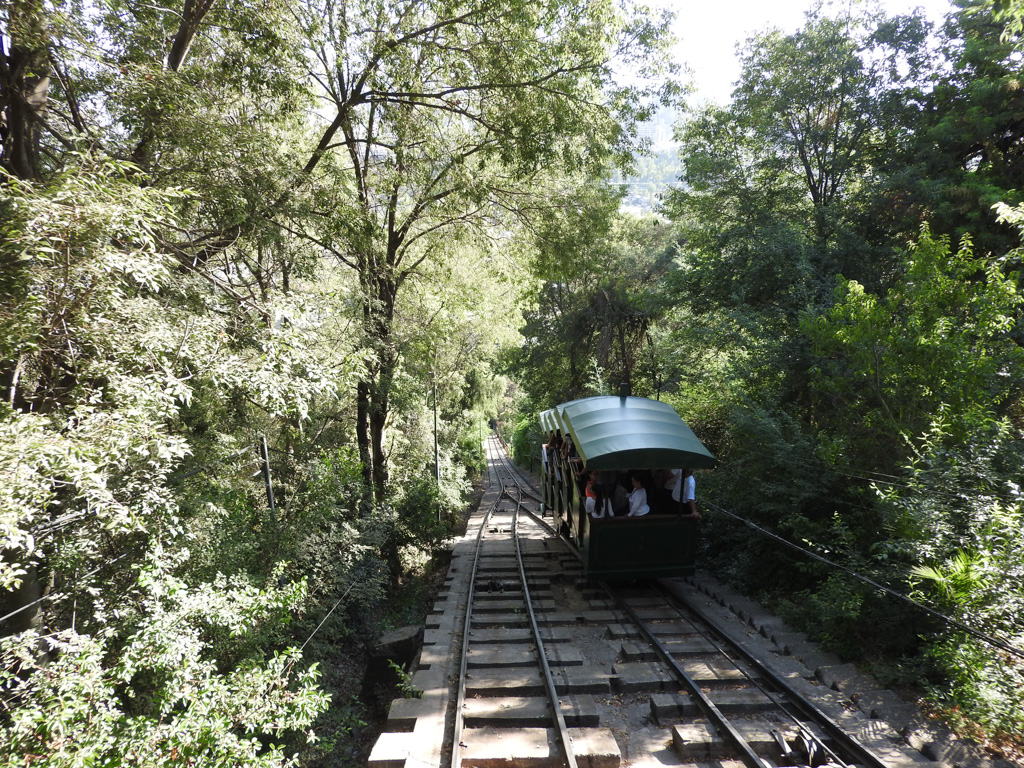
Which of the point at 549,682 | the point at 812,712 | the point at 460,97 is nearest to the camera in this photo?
the point at 812,712

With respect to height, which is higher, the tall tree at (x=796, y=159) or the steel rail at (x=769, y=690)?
the tall tree at (x=796, y=159)

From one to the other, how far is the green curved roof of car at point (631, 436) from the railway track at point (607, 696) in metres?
2.39

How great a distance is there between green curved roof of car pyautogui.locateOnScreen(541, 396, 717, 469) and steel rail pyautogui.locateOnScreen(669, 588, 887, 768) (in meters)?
2.54

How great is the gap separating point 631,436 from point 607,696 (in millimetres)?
4022

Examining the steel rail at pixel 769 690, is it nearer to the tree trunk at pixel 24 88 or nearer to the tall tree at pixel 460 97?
the tall tree at pixel 460 97

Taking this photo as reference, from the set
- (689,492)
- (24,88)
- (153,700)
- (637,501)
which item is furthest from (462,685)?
(24,88)

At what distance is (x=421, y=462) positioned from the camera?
21.2m

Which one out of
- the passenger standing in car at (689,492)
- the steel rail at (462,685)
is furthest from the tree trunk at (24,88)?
the passenger standing in car at (689,492)

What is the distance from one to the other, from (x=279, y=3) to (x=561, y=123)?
4.65 metres

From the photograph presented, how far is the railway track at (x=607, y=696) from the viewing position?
512 cm

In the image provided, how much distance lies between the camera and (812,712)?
5.53 meters

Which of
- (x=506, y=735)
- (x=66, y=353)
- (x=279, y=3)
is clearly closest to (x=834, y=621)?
(x=506, y=735)

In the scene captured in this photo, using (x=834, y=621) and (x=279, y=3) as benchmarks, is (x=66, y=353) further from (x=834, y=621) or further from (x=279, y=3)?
(x=834, y=621)

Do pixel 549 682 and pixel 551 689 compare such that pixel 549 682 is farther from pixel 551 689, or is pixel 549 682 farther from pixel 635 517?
pixel 635 517
